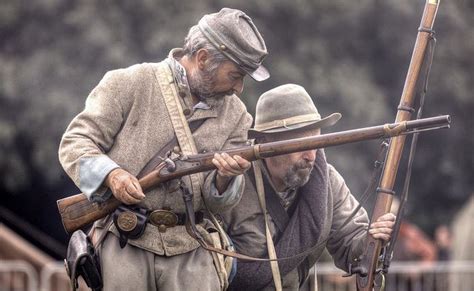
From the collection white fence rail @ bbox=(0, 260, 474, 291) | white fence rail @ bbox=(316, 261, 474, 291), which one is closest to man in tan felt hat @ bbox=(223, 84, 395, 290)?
white fence rail @ bbox=(0, 260, 474, 291)

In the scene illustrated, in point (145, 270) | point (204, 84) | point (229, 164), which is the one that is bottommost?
point (145, 270)

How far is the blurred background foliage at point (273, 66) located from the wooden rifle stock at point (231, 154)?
10267 millimetres

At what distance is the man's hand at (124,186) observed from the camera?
21.6 ft

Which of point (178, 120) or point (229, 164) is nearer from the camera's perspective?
point (229, 164)

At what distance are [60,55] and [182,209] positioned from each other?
36.1ft

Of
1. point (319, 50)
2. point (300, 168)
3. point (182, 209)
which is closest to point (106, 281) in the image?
point (182, 209)

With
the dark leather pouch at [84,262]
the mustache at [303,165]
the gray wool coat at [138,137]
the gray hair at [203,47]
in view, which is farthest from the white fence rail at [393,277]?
the gray hair at [203,47]

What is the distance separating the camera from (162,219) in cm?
682

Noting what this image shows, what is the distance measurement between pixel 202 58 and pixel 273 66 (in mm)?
11194

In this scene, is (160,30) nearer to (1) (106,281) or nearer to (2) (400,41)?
(2) (400,41)

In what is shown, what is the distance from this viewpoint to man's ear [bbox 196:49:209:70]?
22.4ft

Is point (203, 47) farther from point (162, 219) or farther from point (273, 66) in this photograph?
point (273, 66)

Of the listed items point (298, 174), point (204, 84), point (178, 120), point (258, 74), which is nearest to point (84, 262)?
point (178, 120)

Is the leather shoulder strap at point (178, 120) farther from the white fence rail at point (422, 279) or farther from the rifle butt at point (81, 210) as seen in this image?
the white fence rail at point (422, 279)
